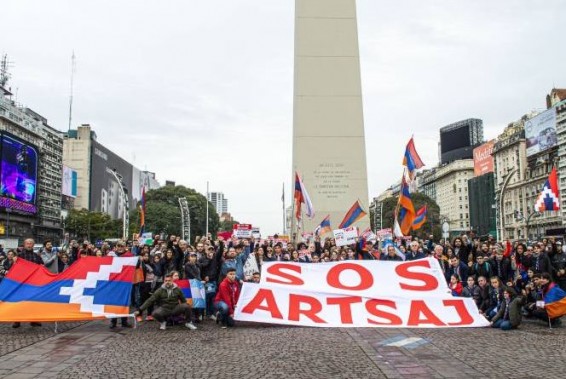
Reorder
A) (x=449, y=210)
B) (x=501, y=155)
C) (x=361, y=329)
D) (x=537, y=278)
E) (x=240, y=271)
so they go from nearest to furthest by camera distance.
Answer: (x=361, y=329) < (x=537, y=278) < (x=240, y=271) < (x=501, y=155) < (x=449, y=210)

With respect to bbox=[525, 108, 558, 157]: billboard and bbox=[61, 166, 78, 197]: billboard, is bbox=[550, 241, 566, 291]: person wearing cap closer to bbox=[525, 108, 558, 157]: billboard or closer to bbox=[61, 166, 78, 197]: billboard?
bbox=[525, 108, 558, 157]: billboard

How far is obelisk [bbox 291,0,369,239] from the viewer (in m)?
33.3

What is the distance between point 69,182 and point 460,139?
91589 mm

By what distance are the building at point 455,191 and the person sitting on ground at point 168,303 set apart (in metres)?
121

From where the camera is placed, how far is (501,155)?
10275cm

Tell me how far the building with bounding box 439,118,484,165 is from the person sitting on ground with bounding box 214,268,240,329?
13243 centimetres

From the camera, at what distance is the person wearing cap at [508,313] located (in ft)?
36.0

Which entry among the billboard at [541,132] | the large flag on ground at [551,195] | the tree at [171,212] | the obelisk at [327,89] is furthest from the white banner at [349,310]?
the billboard at [541,132]

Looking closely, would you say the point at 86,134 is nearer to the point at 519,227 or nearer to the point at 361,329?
the point at 519,227

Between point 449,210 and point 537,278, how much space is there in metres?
132

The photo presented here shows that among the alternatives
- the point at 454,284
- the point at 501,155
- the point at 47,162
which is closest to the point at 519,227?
the point at 501,155

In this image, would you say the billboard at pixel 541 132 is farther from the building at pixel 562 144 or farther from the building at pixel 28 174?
the building at pixel 28 174

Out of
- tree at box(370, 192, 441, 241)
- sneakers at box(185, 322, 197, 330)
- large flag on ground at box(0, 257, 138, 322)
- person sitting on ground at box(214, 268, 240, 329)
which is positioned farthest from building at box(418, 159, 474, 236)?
large flag on ground at box(0, 257, 138, 322)

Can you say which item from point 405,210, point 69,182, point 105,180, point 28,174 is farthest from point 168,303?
point 105,180
